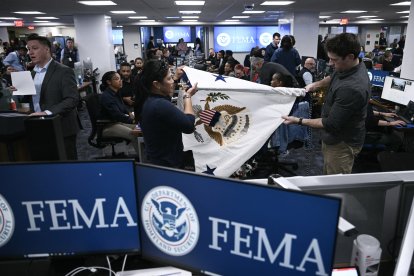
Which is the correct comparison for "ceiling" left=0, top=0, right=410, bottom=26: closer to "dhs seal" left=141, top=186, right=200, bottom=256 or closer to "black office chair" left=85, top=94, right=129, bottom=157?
"black office chair" left=85, top=94, right=129, bottom=157

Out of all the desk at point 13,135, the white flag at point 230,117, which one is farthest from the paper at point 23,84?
the white flag at point 230,117

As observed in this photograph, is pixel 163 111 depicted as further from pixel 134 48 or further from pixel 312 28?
pixel 134 48

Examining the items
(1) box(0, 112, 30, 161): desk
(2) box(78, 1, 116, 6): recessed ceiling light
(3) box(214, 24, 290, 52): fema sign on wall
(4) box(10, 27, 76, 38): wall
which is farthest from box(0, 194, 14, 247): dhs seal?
(4) box(10, 27, 76, 38): wall

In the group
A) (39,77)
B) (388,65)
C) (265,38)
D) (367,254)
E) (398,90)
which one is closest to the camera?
(367,254)

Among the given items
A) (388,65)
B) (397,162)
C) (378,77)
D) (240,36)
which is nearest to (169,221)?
(397,162)

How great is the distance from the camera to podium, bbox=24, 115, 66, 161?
1813 millimetres

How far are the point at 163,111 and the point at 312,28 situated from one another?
11.1 meters

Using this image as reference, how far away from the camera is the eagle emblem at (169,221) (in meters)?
1.08

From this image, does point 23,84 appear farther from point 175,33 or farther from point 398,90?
point 175,33

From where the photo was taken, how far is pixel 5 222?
1161mm

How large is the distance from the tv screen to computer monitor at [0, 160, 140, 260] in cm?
1879

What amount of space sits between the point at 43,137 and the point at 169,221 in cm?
110

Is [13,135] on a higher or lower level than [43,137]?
lower

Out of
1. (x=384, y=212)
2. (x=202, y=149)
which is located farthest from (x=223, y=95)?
(x=384, y=212)
